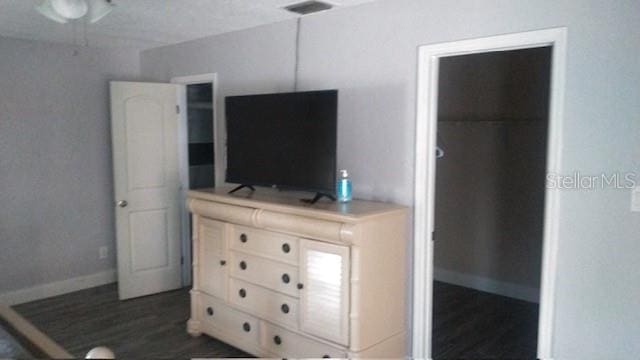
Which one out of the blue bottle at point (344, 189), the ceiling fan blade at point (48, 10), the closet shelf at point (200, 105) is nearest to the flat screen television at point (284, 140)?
the blue bottle at point (344, 189)

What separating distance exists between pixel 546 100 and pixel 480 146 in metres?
0.66

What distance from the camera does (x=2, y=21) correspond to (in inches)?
137

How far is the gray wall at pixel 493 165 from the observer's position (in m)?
4.06

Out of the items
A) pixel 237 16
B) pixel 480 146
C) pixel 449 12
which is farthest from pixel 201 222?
pixel 480 146

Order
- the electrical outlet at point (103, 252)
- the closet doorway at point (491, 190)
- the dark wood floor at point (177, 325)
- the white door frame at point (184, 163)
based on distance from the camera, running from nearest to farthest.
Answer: the dark wood floor at point (177, 325), the closet doorway at point (491, 190), the white door frame at point (184, 163), the electrical outlet at point (103, 252)

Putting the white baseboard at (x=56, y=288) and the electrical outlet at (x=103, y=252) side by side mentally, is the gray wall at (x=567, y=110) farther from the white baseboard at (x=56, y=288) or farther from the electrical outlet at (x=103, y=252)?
the white baseboard at (x=56, y=288)

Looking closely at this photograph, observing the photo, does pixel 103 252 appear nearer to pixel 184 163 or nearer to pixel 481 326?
pixel 184 163

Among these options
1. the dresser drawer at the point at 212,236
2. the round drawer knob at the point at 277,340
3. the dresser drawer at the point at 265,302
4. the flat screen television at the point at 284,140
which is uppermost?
the flat screen television at the point at 284,140

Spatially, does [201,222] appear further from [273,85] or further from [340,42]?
[340,42]

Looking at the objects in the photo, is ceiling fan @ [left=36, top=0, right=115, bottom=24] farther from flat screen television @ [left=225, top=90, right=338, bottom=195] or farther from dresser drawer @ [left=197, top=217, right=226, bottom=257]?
dresser drawer @ [left=197, top=217, right=226, bottom=257]

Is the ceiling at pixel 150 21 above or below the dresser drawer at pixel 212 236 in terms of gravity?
above

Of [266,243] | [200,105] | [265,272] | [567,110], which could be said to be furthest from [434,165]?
[200,105]

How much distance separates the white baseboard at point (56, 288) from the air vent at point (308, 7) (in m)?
3.20

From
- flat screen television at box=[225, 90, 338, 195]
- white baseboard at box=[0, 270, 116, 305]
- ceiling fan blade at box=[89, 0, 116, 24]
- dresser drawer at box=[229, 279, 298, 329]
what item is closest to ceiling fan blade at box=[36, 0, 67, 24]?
ceiling fan blade at box=[89, 0, 116, 24]
